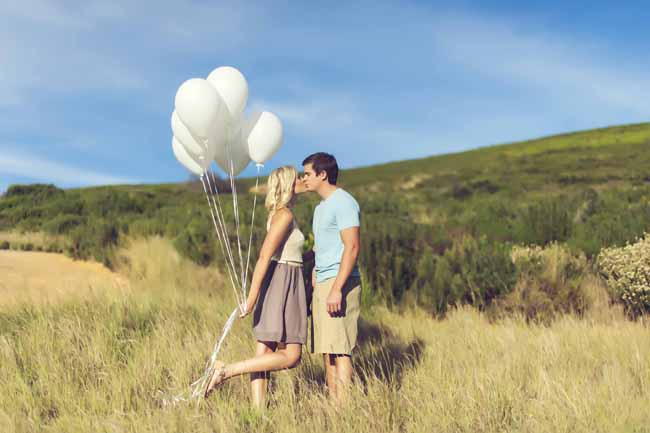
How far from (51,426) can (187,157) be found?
2.18 metres

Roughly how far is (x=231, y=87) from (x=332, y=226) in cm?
136

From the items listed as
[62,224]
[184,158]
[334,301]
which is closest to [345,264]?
A: [334,301]

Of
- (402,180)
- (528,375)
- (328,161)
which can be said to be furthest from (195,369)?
(402,180)

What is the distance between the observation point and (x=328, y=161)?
3928mm

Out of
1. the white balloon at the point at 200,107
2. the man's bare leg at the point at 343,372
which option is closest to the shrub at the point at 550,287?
the man's bare leg at the point at 343,372

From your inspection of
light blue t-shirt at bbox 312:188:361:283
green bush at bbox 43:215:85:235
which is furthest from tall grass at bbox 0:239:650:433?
green bush at bbox 43:215:85:235

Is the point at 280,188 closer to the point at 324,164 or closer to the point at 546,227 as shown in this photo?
the point at 324,164

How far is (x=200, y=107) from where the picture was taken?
407 cm

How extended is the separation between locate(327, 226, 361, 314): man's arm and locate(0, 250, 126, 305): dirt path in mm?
4541

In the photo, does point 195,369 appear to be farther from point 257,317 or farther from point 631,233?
Result: point 631,233

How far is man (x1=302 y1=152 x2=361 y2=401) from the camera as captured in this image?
377 centimetres

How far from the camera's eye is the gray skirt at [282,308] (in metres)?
3.89

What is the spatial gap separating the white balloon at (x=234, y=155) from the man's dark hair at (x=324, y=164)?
2.77 feet

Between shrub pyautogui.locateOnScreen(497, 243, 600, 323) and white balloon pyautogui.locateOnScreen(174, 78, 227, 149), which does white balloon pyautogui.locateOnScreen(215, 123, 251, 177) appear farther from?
shrub pyautogui.locateOnScreen(497, 243, 600, 323)
